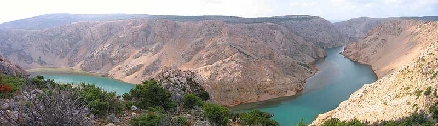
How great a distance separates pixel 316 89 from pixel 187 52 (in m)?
45.5

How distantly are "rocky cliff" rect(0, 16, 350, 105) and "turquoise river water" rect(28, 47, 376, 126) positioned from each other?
187 inches

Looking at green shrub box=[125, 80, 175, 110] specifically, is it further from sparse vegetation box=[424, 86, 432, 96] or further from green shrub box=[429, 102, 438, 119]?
sparse vegetation box=[424, 86, 432, 96]

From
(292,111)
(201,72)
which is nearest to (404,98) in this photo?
(292,111)

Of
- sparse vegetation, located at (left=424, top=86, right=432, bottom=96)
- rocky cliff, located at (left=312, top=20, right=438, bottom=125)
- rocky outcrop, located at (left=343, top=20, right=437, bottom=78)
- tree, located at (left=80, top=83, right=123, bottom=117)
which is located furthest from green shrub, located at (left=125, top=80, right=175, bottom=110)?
rocky outcrop, located at (left=343, top=20, right=437, bottom=78)

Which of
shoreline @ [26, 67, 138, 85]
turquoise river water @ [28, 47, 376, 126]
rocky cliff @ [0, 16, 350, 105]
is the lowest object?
shoreline @ [26, 67, 138, 85]

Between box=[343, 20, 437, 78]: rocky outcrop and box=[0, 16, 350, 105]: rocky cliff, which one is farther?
box=[343, 20, 437, 78]: rocky outcrop

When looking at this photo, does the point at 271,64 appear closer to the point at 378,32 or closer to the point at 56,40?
the point at 378,32

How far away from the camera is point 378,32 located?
170m

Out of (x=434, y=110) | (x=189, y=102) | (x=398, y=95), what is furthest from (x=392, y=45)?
(x=189, y=102)

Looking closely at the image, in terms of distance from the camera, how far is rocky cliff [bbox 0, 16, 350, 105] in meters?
97.8

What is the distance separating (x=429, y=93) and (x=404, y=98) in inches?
110

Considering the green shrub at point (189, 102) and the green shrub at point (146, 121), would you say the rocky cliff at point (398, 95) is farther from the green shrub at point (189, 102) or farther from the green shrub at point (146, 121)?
the green shrub at point (146, 121)

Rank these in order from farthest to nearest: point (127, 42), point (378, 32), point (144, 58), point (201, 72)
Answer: point (378, 32)
point (127, 42)
point (144, 58)
point (201, 72)

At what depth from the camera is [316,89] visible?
10019cm
